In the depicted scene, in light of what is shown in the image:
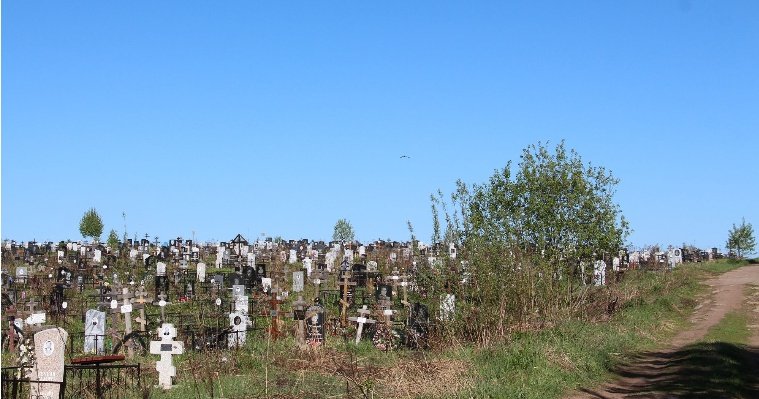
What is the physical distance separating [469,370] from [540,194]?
1776 centimetres

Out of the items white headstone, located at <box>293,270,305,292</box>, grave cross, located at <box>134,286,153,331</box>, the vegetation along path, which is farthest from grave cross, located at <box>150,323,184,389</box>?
white headstone, located at <box>293,270,305,292</box>

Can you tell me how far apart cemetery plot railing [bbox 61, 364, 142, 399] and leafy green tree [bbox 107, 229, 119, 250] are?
102 feet

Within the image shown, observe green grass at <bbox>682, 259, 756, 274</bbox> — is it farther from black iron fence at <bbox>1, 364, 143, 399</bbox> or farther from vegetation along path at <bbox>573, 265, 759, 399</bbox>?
black iron fence at <bbox>1, 364, 143, 399</bbox>

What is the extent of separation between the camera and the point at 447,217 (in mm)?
18219

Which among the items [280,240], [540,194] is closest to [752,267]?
[540,194]

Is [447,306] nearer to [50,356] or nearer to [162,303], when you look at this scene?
[50,356]

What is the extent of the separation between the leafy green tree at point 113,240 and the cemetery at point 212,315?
5.42ft

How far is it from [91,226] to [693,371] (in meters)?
44.4

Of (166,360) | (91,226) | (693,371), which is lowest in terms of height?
(693,371)

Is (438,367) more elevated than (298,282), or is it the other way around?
(298,282)

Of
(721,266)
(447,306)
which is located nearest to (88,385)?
(447,306)

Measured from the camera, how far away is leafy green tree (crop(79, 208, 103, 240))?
53.6 metres

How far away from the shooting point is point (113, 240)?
4744cm

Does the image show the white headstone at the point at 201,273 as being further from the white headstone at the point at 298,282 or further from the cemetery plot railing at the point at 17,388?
the cemetery plot railing at the point at 17,388
